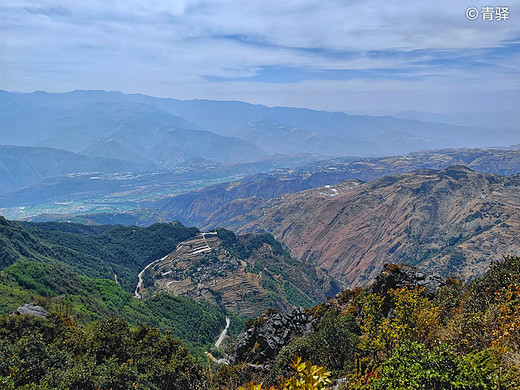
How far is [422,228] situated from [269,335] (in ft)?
477

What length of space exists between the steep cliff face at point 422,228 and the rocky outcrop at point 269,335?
91543 millimetres

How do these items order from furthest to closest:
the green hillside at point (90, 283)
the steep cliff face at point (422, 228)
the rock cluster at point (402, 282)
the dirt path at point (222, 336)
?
the steep cliff face at point (422, 228) < the dirt path at point (222, 336) < the green hillside at point (90, 283) < the rock cluster at point (402, 282)

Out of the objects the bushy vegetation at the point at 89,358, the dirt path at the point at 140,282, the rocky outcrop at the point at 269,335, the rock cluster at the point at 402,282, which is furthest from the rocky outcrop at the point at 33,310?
the dirt path at the point at 140,282

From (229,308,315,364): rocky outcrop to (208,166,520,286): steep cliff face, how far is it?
91543 millimetres

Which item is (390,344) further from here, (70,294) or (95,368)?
(70,294)

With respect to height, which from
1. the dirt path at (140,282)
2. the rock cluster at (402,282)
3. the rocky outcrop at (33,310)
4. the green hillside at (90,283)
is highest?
the rock cluster at (402,282)

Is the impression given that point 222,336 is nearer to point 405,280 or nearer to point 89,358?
point 89,358

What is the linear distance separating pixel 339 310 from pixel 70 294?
4666 centimetres

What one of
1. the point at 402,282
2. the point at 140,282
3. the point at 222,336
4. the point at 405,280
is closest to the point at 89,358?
the point at 402,282

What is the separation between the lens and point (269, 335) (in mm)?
31641

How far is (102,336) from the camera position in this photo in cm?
2597

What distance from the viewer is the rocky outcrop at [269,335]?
98.6 ft

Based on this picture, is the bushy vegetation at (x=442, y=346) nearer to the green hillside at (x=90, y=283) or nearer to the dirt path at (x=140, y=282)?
the green hillside at (x=90, y=283)

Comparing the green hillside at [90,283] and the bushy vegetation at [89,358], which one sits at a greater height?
the bushy vegetation at [89,358]
